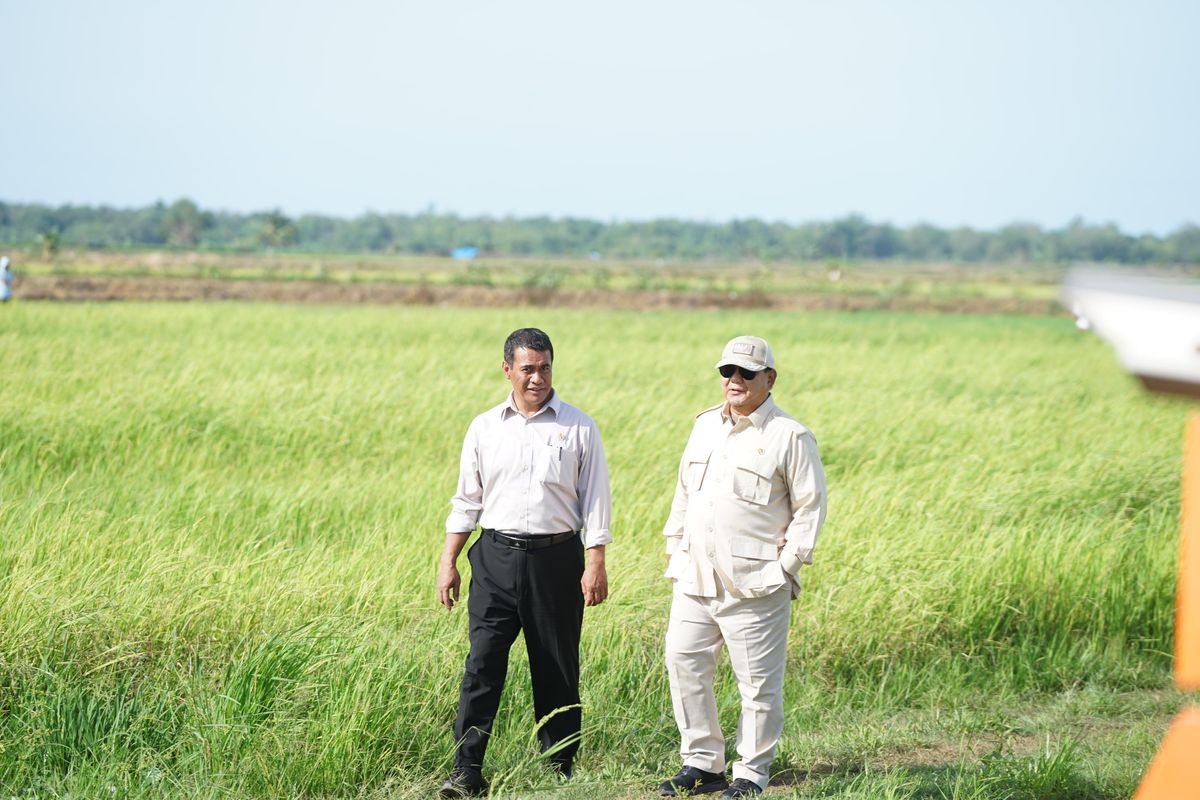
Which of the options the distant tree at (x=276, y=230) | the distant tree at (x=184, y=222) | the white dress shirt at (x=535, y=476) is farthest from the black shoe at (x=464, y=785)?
the distant tree at (x=184, y=222)

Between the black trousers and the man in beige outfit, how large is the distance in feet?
1.25

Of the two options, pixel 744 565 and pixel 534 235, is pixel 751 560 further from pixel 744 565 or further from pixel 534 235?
pixel 534 235

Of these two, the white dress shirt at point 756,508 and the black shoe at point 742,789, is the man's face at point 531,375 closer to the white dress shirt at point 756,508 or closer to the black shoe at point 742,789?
the white dress shirt at point 756,508

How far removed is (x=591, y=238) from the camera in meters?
157

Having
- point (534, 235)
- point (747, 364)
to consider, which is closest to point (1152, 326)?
point (747, 364)

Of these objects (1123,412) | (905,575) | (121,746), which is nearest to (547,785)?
(121,746)

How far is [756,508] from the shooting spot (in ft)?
12.9

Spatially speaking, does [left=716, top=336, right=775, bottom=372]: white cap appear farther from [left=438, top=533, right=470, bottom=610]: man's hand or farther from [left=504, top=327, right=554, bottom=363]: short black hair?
[left=438, top=533, right=470, bottom=610]: man's hand

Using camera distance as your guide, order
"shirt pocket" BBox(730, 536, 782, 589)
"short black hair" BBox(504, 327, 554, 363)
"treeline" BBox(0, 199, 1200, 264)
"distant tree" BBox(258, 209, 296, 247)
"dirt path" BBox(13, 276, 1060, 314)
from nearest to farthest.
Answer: "shirt pocket" BBox(730, 536, 782, 589) < "short black hair" BBox(504, 327, 554, 363) < "dirt path" BBox(13, 276, 1060, 314) < "distant tree" BBox(258, 209, 296, 247) < "treeline" BBox(0, 199, 1200, 264)

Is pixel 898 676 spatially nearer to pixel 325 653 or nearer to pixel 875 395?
pixel 325 653

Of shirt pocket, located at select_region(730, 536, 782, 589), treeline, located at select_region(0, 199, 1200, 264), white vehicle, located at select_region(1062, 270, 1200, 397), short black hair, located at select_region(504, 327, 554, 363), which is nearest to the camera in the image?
white vehicle, located at select_region(1062, 270, 1200, 397)

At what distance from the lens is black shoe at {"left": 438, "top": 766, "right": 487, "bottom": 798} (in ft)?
13.2

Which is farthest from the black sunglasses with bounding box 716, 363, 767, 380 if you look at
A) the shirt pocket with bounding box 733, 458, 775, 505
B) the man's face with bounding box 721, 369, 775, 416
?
the shirt pocket with bounding box 733, 458, 775, 505

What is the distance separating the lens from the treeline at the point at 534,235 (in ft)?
403
